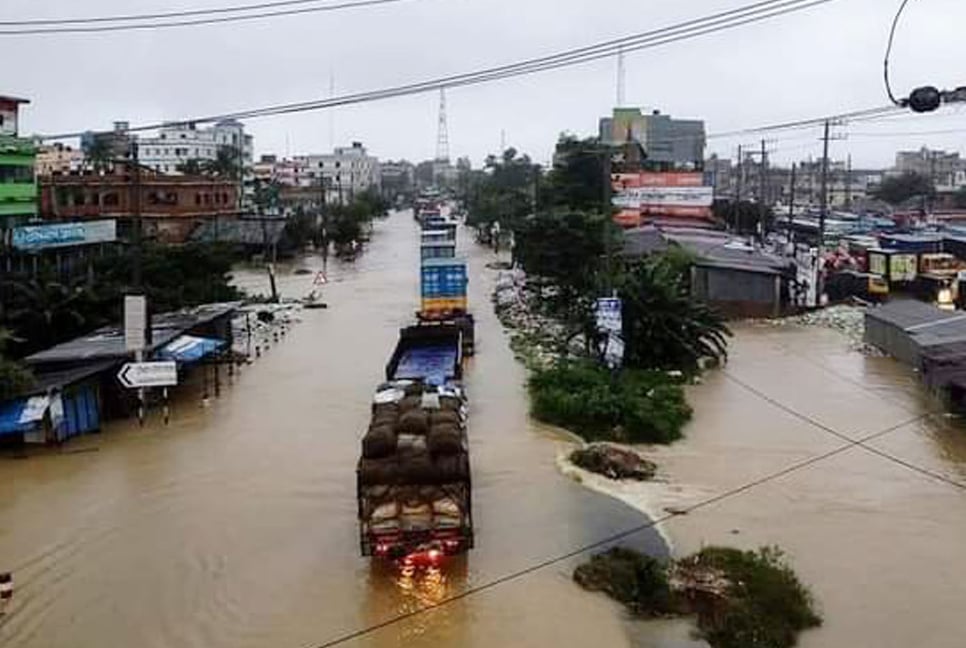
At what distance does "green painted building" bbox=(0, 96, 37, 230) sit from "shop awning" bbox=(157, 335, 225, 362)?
18805 mm

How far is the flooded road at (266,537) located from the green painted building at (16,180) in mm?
20880

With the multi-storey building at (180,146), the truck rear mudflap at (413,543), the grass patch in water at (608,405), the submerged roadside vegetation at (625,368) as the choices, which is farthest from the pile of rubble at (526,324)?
the multi-storey building at (180,146)

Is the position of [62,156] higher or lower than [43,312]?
higher

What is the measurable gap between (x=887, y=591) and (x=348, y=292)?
3576cm

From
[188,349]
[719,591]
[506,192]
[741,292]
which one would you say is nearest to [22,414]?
[188,349]

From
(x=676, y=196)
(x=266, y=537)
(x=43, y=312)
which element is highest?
(x=676, y=196)

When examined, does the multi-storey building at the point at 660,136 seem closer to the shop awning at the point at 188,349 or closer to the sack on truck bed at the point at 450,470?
the shop awning at the point at 188,349

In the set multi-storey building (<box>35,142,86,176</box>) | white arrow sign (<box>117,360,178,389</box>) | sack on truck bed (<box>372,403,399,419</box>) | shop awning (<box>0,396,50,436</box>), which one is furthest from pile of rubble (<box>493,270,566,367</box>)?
multi-storey building (<box>35,142,86,176</box>)

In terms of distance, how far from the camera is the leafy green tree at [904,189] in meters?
109

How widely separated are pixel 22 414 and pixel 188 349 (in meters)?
5.05

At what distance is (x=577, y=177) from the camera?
4075cm

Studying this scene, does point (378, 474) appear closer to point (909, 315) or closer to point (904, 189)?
point (909, 315)

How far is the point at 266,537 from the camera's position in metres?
14.5

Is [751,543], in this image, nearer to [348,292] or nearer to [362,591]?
[362,591]
